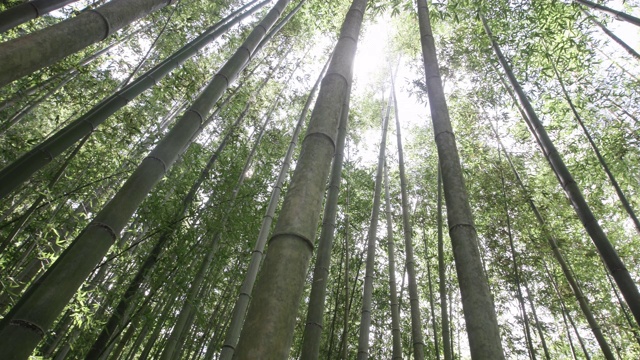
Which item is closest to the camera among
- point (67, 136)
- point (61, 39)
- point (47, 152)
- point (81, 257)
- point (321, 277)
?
point (81, 257)

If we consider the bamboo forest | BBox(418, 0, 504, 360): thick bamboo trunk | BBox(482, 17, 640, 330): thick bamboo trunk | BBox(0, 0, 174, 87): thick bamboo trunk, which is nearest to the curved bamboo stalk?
the bamboo forest

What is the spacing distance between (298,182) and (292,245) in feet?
0.66

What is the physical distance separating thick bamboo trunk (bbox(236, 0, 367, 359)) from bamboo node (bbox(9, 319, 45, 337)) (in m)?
0.85

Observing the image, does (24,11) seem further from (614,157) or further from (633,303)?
(614,157)

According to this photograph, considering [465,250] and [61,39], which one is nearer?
[465,250]

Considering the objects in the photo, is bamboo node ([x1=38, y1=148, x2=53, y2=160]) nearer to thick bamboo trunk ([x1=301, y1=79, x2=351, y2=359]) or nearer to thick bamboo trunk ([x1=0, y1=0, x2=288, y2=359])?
thick bamboo trunk ([x1=0, y1=0, x2=288, y2=359])

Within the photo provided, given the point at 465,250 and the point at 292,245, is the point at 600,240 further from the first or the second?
the point at 292,245

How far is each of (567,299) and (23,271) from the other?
7041 millimetres

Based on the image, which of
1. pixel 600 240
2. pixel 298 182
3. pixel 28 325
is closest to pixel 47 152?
pixel 28 325

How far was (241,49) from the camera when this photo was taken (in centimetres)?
266

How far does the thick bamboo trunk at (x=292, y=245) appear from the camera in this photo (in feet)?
2.56

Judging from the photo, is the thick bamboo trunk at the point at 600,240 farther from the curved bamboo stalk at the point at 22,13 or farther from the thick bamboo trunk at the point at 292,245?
the curved bamboo stalk at the point at 22,13

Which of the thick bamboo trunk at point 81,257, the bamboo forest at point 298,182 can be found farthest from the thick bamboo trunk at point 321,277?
the thick bamboo trunk at point 81,257

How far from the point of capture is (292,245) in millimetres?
952
